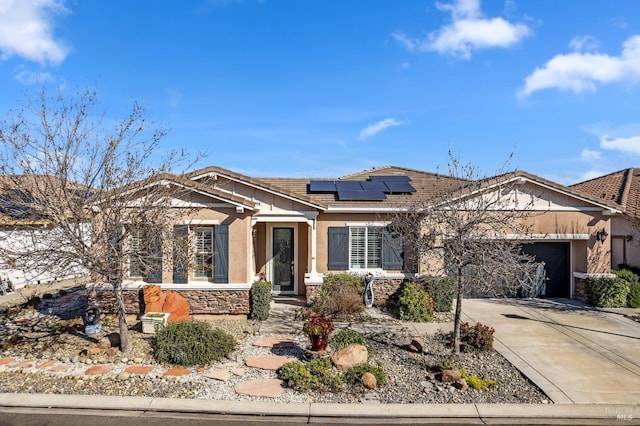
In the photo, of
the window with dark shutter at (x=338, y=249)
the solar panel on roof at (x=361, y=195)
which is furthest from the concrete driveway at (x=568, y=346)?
the solar panel on roof at (x=361, y=195)

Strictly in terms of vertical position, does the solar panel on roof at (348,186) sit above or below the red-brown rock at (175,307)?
above

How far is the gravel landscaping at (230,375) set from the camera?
7.02 m

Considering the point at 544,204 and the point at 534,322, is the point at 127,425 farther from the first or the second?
the point at 544,204

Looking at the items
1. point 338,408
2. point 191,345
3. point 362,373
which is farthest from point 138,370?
point 362,373

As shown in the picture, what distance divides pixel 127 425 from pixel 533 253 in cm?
1412

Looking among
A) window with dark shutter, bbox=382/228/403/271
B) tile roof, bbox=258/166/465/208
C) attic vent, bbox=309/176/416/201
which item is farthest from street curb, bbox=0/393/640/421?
attic vent, bbox=309/176/416/201

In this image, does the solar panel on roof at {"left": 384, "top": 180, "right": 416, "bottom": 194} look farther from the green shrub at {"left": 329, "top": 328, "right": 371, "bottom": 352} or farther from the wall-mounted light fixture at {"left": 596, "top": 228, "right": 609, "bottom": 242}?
the green shrub at {"left": 329, "top": 328, "right": 371, "bottom": 352}

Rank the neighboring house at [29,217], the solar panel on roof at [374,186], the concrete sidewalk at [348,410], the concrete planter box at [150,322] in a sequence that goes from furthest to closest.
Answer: the solar panel on roof at [374,186], the concrete planter box at [150,322], the neighboring house at [29,217], the concrete sidewalk at [348,410]

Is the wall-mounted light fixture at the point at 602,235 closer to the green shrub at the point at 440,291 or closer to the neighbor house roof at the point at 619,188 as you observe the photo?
the neighbor house roof at the point at 619,188

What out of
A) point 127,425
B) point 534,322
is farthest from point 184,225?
point 534,322

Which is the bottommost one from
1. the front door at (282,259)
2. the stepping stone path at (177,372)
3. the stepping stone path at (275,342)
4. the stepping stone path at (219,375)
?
the stepping stone path at (219,375)

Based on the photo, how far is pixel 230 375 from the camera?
784 cm

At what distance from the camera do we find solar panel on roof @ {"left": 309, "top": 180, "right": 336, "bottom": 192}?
49.6ft

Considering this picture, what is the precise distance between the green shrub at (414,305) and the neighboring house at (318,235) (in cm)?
87
